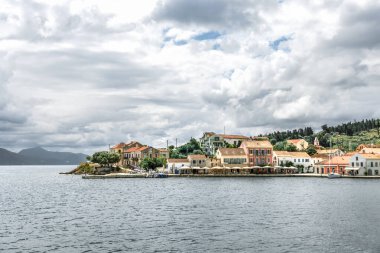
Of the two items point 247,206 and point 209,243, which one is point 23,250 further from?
point 247,206

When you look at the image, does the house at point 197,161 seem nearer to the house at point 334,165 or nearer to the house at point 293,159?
the house at point 293,159

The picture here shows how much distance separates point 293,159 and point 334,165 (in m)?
21.0

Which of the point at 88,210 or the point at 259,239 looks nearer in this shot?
the point at 259,239

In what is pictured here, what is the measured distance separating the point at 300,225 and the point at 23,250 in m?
29.7

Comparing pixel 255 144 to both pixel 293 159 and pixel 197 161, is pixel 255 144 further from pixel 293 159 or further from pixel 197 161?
pixel 197 161

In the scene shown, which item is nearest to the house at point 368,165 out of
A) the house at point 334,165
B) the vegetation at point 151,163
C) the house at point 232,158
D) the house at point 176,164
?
the house at point 334,165

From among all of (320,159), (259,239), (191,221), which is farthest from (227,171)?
(259,239)

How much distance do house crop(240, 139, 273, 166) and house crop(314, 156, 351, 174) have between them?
19.7m

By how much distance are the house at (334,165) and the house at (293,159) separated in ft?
31.1

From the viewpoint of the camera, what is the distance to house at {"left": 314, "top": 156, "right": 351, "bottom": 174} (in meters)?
158

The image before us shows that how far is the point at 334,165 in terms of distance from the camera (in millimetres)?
161625

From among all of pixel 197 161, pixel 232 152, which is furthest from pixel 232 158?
pixel 197 161

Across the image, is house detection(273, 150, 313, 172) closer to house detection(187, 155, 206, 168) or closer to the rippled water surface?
house detection(187, 155, 206, 168)

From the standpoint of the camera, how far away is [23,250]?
38281 mm
